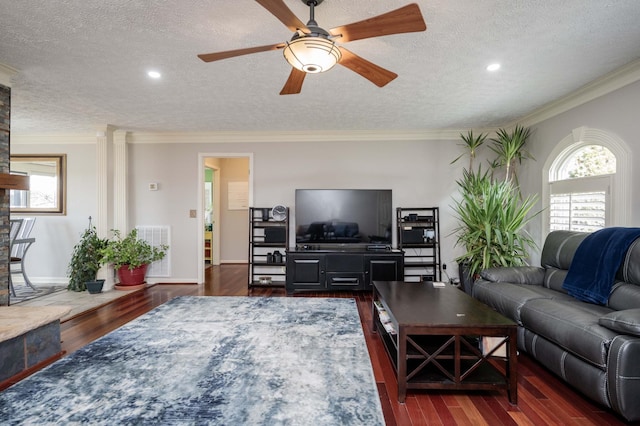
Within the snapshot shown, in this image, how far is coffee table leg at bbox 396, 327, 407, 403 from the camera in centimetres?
196

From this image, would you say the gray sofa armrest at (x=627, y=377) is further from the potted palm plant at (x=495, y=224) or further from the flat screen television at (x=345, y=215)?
the flat screen television at (x=345, y=215)

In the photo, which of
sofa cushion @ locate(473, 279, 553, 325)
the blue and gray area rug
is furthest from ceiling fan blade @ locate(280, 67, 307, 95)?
sofa cushion @ locate(473, 279, 553, 325)

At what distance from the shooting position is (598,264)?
2564 millimetres

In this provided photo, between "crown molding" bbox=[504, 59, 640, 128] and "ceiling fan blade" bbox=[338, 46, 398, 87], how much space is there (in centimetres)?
237

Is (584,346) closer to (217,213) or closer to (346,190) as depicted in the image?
(346,190)

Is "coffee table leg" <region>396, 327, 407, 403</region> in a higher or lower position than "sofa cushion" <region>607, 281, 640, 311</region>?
lower

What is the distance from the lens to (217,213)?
22.8 feet

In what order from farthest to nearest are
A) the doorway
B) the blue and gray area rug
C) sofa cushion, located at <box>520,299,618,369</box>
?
1. the doorway
2. sofa cushion, located at <box>520,299,618,369</box>
3. the blue and gray area rug

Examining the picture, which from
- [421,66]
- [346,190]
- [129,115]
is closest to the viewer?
[421,66]

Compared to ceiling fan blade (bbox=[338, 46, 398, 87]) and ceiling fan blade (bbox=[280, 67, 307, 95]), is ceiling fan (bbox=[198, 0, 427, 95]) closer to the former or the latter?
ceiling fan blade (bbox=[338, 46, 398, 87])

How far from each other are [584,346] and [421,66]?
235 cm

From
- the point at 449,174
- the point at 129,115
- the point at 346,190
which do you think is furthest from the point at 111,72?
the point at 449,174

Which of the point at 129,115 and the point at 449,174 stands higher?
the point at 129,115

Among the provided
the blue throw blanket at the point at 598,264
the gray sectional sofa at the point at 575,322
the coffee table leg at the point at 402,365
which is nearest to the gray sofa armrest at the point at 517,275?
the gray sectional sofa at the point at 575,322
